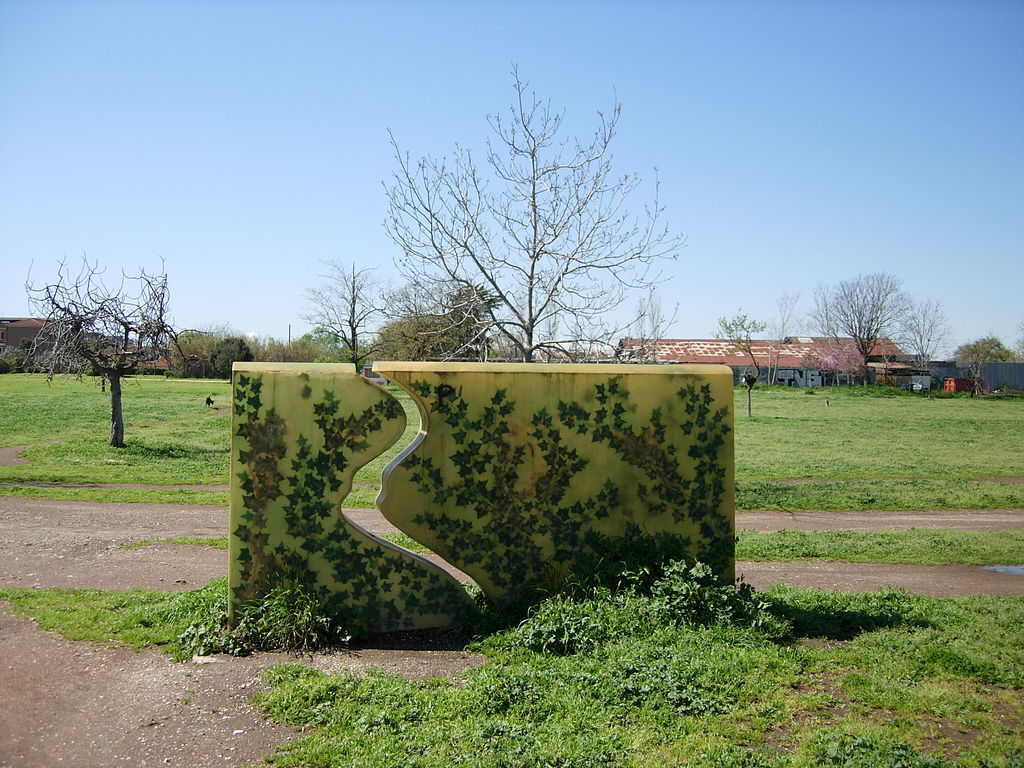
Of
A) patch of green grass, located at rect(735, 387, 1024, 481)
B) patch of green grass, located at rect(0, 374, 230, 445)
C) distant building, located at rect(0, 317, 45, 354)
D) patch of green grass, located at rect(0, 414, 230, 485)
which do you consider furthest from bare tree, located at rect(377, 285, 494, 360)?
distant building, located at rect(0, 317, 45, 354)

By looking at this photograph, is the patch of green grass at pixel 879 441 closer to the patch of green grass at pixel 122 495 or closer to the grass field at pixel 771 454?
the grass field at pixel 771 454

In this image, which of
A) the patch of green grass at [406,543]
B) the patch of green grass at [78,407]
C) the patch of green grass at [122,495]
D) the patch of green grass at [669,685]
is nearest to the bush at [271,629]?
the patch of green grass at [669,685]

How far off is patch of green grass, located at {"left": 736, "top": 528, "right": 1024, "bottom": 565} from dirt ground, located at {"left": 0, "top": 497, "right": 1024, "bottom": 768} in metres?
0.37

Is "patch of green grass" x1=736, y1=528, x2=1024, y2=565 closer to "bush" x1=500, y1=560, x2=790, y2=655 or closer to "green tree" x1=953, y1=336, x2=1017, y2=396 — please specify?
"bush" x1=500, y1=560, x2=790, y2=655

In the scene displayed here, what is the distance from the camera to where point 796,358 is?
8206 cm

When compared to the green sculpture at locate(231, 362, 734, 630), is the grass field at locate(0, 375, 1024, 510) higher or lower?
lower

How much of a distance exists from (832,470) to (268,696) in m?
15.3

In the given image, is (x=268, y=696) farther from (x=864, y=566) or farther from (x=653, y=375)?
(x=864, y=566)

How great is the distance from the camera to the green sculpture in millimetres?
6246

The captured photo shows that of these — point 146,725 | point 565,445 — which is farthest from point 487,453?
point 146,725

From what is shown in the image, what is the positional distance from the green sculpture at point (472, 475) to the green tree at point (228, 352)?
53792mm

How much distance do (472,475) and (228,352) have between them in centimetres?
5746

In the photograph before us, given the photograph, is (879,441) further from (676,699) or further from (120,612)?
(120,612)

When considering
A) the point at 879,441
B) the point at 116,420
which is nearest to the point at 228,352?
the point at 116,420
